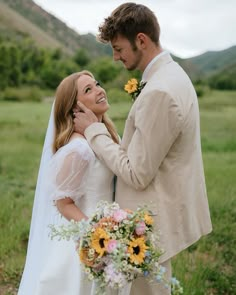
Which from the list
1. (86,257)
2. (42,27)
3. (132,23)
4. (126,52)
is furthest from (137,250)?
(42,27)

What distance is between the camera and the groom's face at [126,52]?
3.19 meters

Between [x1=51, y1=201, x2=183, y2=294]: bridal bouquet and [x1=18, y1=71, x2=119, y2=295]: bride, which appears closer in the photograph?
[x1=51, y1=201, x2=183, y2=294]: bridal bouquet

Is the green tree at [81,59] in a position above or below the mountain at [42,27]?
below

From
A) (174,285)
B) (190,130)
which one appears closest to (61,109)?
(190,130)

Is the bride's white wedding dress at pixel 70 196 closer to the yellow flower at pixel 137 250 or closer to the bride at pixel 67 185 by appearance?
the bride at pixel 67 185

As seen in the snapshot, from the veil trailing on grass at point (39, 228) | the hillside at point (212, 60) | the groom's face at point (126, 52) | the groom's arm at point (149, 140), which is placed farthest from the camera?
the hillside at point (212, 60)

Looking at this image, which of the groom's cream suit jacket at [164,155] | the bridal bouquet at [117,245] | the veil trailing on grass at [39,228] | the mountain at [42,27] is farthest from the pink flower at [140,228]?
the mountain at [42,27]

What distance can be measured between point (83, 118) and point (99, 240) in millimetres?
826

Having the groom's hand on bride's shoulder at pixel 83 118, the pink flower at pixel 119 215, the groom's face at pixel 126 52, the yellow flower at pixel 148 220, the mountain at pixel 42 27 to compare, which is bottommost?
the yellow flower at pixel 148 220

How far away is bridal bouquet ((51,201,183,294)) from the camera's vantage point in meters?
2.84

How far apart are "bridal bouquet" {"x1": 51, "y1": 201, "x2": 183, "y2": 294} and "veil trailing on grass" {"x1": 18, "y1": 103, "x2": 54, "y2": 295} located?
964 mm

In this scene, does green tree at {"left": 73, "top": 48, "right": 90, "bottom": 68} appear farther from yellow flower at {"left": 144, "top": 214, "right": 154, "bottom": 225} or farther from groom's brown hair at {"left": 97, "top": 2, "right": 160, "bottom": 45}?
yellow flower at {"left": 144, "top": 214, "right": 154, "bottom": 225}

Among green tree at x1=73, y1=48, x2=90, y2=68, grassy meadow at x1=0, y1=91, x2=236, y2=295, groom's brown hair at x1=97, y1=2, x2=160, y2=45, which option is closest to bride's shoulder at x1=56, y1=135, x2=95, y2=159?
groom's brown hair at x1=97, y1=2, x2=160, y2=45

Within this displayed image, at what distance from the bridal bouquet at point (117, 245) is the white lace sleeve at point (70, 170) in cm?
55
